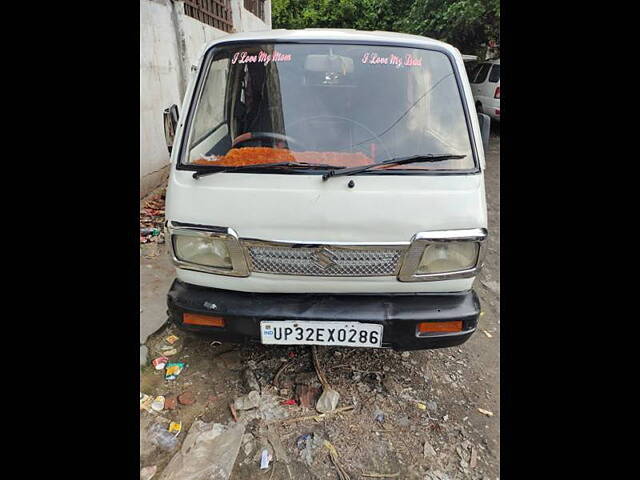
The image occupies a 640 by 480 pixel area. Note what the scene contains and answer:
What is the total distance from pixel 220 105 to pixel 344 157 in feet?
2.98

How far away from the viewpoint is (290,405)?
2283 millimetres

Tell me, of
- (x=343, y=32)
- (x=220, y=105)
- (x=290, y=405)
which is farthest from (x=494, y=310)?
(x=220, y=105)

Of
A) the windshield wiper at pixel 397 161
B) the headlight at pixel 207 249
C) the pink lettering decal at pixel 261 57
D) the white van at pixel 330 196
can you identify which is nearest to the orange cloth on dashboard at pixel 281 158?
the white van at pixel 330 196

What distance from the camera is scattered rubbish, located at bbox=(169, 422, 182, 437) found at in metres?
2.13

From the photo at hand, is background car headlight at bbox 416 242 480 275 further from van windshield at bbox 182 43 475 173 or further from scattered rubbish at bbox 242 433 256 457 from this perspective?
scattered rubbish at bbox 242 433 256 457

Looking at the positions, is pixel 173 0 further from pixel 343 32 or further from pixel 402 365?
pixel 402 365

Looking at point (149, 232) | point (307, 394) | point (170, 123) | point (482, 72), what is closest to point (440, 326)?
point (307, 394)

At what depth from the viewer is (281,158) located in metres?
2.12

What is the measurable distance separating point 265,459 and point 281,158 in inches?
61.0

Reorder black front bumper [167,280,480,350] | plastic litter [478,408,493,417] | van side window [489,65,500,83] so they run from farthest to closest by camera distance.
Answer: van side window [489,65,500,83] < plastic litter [478,408,493,417] < black front bumper [167,280,480,350]

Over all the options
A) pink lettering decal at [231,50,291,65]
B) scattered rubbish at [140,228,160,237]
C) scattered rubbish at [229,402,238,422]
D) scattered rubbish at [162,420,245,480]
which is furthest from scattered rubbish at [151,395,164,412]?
scattered rubbish at [140,228,160,237]

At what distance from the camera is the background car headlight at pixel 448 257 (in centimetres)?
197

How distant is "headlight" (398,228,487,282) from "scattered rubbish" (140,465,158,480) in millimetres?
1535

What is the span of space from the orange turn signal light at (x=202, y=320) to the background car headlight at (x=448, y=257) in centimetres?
105
